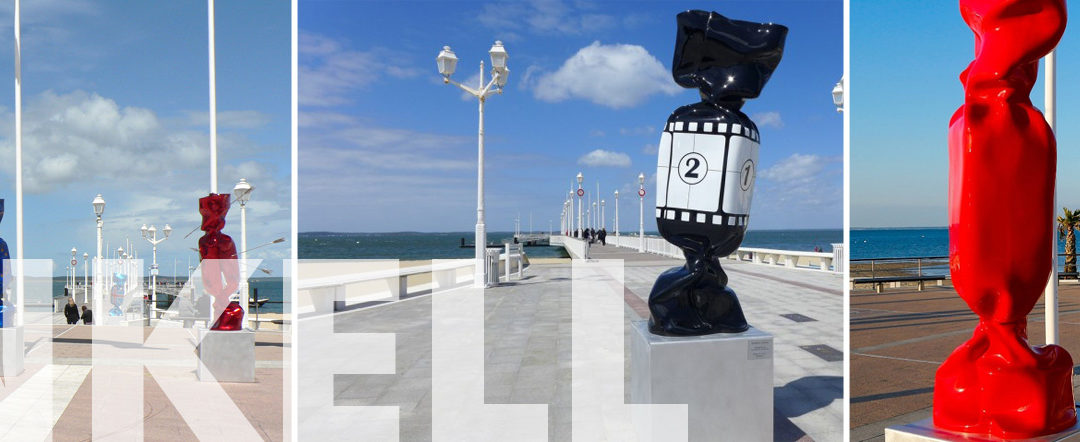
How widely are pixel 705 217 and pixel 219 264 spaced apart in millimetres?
5781

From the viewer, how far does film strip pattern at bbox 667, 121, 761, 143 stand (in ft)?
13.9

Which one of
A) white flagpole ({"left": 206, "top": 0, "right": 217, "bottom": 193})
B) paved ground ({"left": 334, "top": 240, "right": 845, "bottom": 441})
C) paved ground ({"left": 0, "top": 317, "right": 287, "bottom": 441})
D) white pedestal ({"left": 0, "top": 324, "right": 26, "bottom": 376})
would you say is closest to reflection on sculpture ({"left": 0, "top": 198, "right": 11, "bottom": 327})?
white pedestal ({"left": 0, "top": 324, "right": 26, "bottom": 376})

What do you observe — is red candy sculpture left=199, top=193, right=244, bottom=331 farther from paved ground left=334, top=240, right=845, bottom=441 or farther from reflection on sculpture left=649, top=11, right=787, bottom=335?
reflection on sculpture left=649, top=11, right=787, bottom=335

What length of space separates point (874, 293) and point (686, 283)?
51.3 feet

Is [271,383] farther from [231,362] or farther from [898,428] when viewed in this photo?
[898,428]

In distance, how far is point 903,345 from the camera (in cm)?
877

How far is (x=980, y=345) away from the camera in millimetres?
2861

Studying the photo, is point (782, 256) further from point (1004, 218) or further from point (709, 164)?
point (1004, 218)

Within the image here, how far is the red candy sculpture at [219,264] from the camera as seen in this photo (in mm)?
7113

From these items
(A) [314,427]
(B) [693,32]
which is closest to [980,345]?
(B) [693,32]

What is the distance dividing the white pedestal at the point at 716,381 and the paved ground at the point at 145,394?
3131mm

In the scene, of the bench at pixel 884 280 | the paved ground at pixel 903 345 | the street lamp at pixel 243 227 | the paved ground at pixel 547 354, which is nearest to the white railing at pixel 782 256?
the bench at pixel 884 280

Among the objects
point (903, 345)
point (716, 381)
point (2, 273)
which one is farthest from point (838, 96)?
point (2, 273)

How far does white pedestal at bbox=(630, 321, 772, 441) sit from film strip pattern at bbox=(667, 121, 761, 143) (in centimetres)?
141
